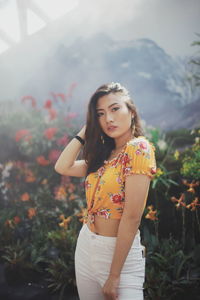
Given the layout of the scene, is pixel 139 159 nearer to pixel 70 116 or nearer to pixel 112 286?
pixel 112 286

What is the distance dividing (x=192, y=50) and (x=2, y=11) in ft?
11.1

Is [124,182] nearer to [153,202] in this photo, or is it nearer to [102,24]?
[153,202]

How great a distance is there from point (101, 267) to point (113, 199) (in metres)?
0.31

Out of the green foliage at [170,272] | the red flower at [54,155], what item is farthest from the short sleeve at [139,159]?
the red flower at [54,155]

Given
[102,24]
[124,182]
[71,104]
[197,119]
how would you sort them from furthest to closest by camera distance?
[71,104]
[102,24]
[197,119]
[124,182]

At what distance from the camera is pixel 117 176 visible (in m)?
1.20

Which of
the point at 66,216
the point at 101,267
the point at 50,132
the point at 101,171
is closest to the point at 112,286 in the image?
the point at 101,267

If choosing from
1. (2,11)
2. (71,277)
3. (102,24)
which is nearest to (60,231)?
(71,277)

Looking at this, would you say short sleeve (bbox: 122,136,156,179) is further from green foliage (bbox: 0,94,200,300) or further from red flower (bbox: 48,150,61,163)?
red flower (bbox: 48,150,61,163)

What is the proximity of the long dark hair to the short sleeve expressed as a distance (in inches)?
9.1

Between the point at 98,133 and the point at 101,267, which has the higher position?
the point at 98,133

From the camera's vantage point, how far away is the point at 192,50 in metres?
3.09

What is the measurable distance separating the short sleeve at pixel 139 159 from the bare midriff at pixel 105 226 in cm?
24

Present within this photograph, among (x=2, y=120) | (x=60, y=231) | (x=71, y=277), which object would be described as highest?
(x=2, y=120)
